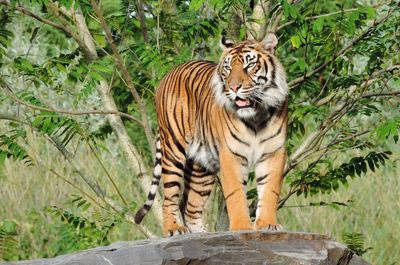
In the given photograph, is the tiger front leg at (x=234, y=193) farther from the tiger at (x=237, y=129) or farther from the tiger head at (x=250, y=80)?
the tiger head at (x=250, y=80)

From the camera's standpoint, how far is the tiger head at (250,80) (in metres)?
6.07

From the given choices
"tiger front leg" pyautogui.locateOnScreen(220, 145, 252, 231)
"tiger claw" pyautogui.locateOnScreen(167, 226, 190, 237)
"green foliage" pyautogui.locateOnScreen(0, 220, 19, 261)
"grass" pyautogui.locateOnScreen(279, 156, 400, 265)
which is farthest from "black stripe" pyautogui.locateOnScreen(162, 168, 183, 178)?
"grass" pyautogui.locateOnScreen(279, 156, 400, 265)

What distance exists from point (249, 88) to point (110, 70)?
1.13 meters

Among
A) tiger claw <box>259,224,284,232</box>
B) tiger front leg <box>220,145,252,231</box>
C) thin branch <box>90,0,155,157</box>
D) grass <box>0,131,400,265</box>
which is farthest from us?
grass <box>0,131,400,265</box>

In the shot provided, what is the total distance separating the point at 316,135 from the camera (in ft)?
23.9

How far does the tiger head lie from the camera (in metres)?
6.07

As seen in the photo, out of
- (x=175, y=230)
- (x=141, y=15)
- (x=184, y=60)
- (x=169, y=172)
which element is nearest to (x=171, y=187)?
(x=169, y=172)

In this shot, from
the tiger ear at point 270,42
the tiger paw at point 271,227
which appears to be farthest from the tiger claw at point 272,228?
the tiger ear at point 270,42

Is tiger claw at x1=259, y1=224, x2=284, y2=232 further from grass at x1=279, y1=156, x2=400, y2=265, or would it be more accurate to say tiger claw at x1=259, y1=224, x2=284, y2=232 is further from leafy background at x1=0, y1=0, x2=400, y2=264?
grass at x1=279, y1=156, x2=400, y2=265

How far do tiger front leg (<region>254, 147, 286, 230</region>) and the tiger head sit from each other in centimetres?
29

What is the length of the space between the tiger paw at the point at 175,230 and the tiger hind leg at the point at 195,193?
1.61 ft

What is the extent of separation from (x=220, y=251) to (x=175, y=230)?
96 centimetres

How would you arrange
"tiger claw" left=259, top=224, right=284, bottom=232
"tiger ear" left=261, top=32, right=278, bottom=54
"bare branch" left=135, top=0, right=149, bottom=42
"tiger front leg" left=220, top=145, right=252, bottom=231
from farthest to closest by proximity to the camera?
"bare branch" left=135, top=0, right=149, bottom=42 < "tiger ear" left=261, top=32, right=278, bottom=54 < "tiger front leg" left=220, top=145, right=252, bottom=231 < "tiger claw" left=259, top=224, right=284, bottom=232

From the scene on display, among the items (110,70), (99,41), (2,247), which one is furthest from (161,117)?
(2,247)
